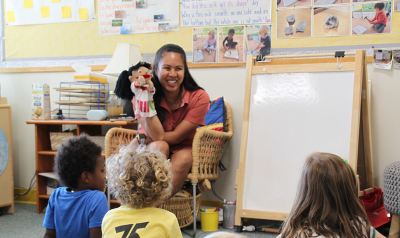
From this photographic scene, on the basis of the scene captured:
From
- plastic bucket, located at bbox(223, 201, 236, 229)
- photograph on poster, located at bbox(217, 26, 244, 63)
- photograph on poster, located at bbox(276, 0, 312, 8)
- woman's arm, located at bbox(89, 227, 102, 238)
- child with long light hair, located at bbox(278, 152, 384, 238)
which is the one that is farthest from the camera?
photograph on poster, located at bbox(217, 26, 244, 63)

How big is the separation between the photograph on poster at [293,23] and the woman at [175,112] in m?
0.81

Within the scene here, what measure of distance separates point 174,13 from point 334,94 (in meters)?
1.29

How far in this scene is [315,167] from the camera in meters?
0.89

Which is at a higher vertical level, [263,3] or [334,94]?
[263,3]

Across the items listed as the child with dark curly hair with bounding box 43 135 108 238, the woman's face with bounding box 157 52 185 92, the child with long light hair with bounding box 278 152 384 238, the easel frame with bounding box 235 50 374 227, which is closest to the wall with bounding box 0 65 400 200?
the easel frame with bounding box 235 50 374 227

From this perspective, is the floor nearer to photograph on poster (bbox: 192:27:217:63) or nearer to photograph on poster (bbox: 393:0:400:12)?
photograph on poster (bbox: 192:27:217:63)

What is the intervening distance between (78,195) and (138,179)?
1.10 feet

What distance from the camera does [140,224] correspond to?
0.87m

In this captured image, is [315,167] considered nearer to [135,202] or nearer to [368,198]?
[135,202]

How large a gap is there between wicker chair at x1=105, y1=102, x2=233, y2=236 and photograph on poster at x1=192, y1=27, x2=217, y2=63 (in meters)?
0.63

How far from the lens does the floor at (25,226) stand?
1880 mm

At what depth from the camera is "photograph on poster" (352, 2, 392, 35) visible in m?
2.10

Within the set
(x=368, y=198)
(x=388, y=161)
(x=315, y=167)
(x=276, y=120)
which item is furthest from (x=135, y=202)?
(x=388, y=161)

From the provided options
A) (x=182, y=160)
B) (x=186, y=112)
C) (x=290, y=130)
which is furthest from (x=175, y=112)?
(x=290, y=130)
